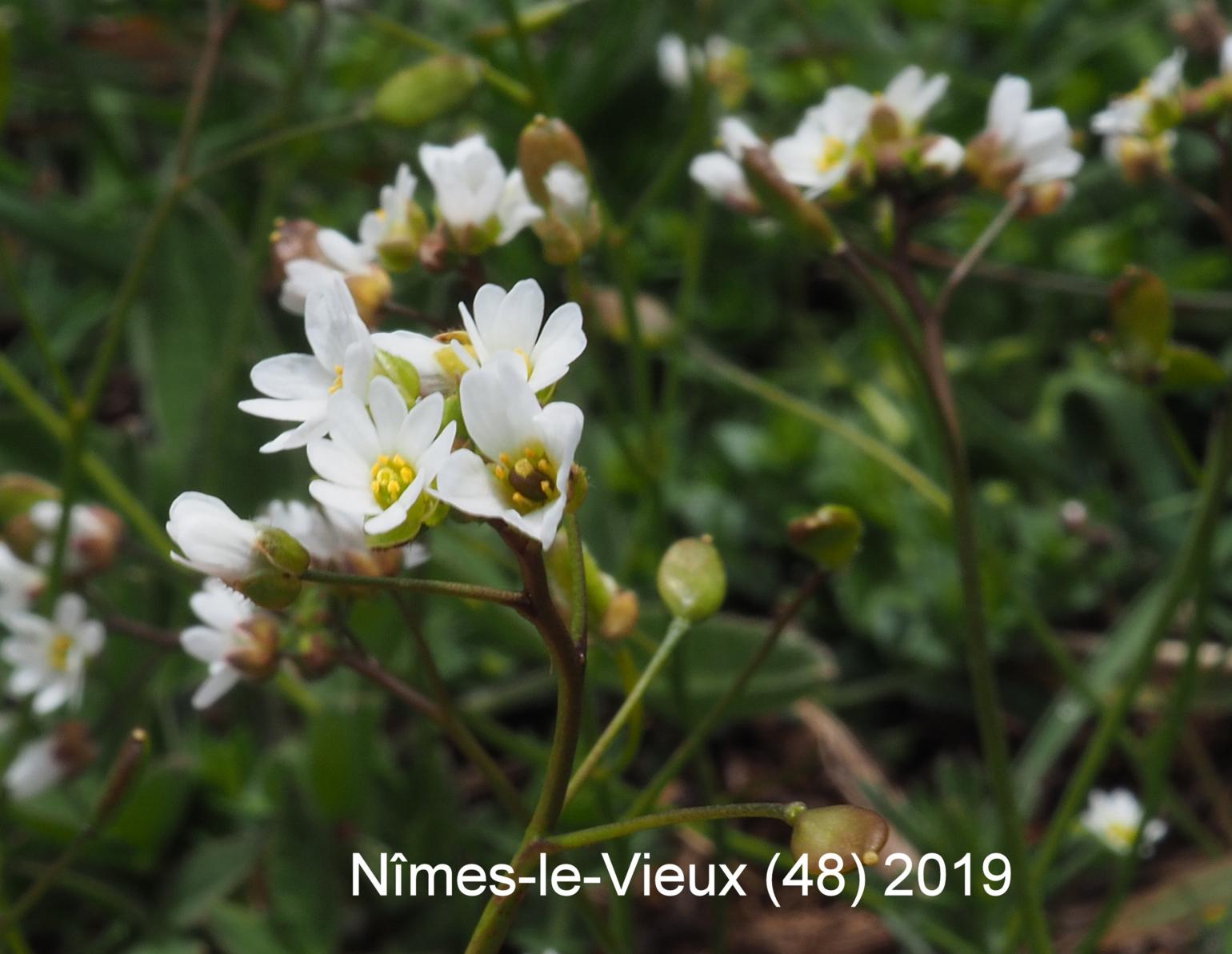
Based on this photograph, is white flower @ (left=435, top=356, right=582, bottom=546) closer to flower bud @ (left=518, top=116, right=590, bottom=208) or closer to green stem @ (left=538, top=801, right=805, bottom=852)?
green stem @ (left=538, top=801, right=805, bottom=852)

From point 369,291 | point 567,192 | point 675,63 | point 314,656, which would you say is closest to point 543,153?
point 567,192

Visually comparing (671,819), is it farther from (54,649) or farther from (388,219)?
(54,649)

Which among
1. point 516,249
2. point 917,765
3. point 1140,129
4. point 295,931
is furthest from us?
point 516,249

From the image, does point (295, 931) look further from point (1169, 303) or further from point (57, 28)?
point (57, 28)

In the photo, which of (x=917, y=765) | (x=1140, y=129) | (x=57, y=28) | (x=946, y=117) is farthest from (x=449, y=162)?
(x=57, y=28)

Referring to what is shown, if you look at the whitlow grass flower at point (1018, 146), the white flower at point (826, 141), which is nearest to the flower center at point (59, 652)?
the white flower at point (826, 141)

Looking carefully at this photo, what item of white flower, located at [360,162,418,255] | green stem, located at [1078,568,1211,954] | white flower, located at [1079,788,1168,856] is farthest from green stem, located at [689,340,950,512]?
white flower, located at [360,162,418,255]

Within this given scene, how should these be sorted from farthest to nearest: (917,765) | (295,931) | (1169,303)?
(917,765), (295,931), (1169,303)

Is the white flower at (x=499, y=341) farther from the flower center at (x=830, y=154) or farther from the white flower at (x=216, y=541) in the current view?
the flower center at (x=830, y=154)
